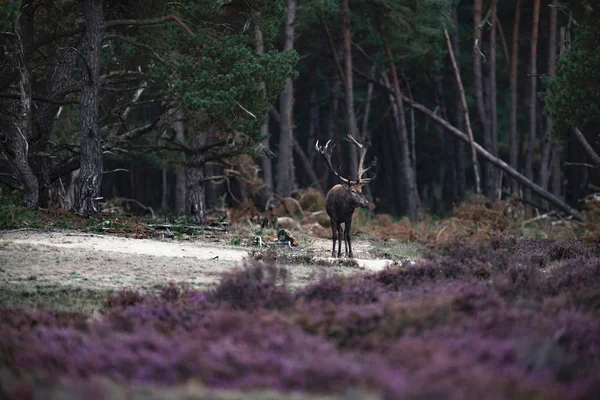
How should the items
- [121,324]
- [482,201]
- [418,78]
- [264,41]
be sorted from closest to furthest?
[121,324]
[264,41]
[482,201]
[418,78]

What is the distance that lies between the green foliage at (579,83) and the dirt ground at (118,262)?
6.47 metres

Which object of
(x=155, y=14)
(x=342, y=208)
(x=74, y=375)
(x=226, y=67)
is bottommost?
(x=74, y=375)

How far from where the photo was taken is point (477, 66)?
34906 millimetres

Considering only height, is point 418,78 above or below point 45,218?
above

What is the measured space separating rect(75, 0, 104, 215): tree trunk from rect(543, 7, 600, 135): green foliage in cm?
1090

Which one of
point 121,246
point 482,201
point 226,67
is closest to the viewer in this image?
point 121,246

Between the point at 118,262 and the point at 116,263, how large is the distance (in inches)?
3.5

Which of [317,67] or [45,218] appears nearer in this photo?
[45,218]

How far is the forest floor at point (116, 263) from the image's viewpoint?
42.5ft

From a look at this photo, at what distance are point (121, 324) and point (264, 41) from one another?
596 inches

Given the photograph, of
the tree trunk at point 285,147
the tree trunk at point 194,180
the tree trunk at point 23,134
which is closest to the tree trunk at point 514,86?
the tree trunk at point 285,147

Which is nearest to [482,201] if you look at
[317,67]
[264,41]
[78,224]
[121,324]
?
[264,41]

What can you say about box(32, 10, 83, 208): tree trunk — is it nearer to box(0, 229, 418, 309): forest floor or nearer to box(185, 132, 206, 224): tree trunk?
A: box(185, 132, 206, 224): tree trunk

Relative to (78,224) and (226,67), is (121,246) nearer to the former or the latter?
(78,224)
